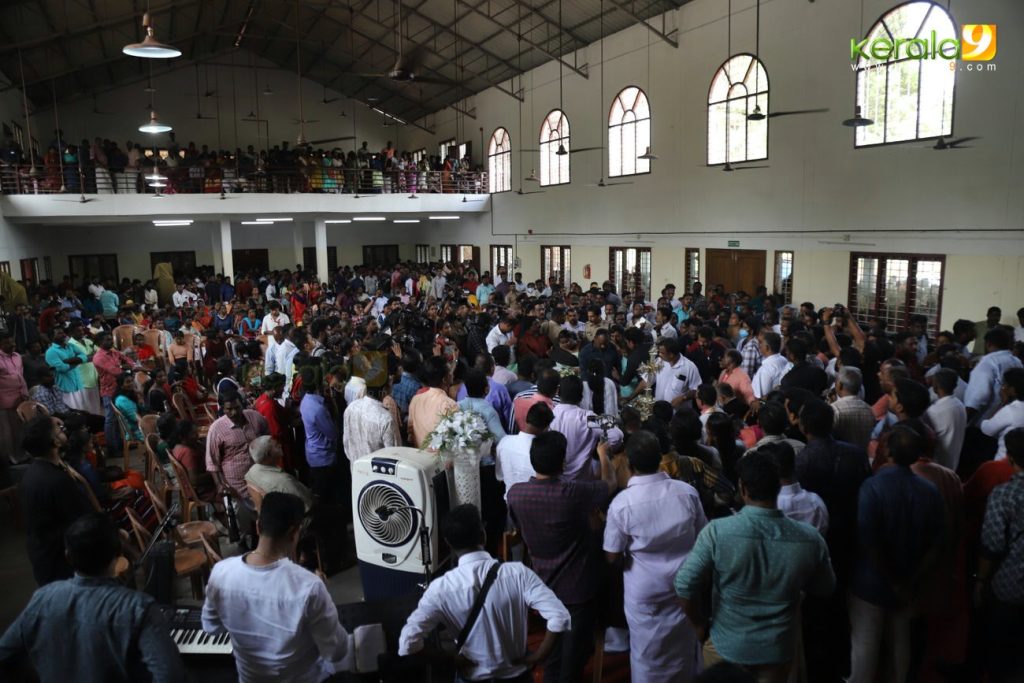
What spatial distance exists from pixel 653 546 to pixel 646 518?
136 mm

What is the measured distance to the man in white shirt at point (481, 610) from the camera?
8.07ft

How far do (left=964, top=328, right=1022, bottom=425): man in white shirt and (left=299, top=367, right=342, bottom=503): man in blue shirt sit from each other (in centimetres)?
524

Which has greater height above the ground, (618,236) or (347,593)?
(618,236)

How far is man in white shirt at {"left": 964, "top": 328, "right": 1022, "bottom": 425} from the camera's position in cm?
551

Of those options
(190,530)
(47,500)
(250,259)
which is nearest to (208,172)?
(250,259)

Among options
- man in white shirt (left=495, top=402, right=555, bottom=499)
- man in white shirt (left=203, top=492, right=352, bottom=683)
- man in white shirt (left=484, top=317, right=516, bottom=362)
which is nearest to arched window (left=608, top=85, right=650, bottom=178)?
man in white shirt (left=484, top=317, right=516, bottom=362)

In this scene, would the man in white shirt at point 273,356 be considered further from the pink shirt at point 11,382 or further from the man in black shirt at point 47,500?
the man in black shirt at point 47,500

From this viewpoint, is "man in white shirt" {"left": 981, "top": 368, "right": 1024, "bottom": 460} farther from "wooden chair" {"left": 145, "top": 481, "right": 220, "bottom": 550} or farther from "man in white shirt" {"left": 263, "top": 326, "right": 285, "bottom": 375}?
"man in white shirt" {"left": 263, "top": 326, "right": 285, "bottom": 375}

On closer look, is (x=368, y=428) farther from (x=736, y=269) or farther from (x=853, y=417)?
(x=736, y=269)

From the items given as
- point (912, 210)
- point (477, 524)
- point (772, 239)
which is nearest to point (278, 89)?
point (772, 239)

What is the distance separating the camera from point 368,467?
3984 mm

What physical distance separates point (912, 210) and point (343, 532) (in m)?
9.75

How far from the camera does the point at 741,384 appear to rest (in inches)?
227

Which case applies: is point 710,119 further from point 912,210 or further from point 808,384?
point 808,384
